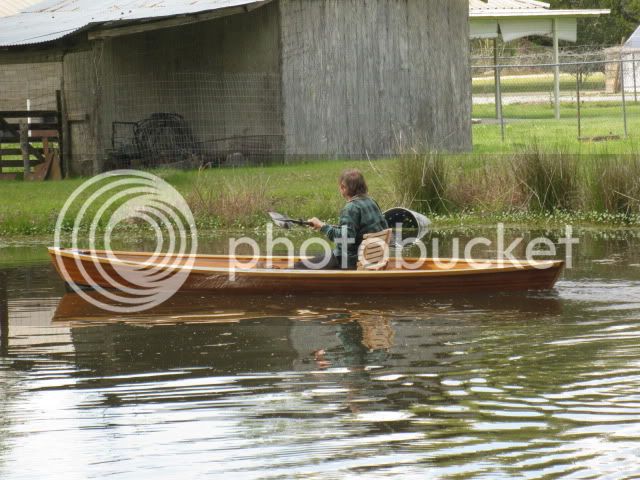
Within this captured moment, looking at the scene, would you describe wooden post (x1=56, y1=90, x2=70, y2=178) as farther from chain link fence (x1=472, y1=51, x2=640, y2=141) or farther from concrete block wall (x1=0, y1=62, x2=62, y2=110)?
chain link fence (x1=472, y1=51, x2=640, y2=141)

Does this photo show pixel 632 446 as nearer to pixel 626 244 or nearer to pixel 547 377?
pixel 547 377

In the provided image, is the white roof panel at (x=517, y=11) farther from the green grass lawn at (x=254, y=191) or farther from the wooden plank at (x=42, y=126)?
the wooden plank at (x=42, y=126)

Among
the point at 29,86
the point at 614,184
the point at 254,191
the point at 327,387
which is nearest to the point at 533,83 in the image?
the point at 29,86

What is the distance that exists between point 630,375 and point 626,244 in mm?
8069

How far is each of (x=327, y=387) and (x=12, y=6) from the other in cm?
3058

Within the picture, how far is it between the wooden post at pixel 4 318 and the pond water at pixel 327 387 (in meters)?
0.05

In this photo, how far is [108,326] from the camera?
1162 cm

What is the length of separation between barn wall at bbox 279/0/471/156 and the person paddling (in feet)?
38.5

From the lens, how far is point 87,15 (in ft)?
79.4

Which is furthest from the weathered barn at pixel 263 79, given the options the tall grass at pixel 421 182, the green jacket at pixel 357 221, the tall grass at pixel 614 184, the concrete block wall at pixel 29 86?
the green jacket at pixel 357 221

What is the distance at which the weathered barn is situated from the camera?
2452 centimetres

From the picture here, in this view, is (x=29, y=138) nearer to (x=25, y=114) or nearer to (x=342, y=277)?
(x=25, y=114)

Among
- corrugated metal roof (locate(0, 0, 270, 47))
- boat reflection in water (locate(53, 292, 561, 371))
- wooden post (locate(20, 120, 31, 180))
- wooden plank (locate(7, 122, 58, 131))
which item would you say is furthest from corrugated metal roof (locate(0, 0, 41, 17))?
boat reflection in water (locate(53, 292, 561, 371))

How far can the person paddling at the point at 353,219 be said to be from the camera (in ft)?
41.1
